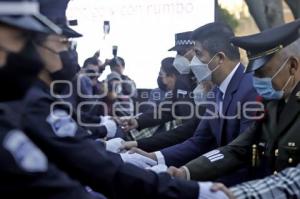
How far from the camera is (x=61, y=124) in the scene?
2467mm

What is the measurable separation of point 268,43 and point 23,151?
6.77ft

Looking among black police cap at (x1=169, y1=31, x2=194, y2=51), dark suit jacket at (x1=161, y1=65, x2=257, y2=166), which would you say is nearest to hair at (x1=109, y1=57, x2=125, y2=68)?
black police cap at (x1=169, y1=31, x2=194, y2=51)

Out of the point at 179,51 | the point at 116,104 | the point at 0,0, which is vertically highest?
the point at 0,0

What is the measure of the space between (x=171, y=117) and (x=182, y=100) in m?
0.48

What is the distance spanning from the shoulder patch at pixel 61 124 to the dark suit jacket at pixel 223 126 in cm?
181

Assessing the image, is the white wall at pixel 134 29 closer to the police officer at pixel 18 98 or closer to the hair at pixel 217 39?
the hair at pixel 217 39

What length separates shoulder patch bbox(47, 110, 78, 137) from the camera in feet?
7.95

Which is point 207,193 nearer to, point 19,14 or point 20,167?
point 20,167

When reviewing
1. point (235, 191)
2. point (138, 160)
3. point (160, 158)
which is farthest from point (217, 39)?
point (235, 191)

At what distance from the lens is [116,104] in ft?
30.4

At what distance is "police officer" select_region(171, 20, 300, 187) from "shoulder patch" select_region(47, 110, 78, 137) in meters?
1.33

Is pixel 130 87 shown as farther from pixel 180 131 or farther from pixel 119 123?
pixel 180 131

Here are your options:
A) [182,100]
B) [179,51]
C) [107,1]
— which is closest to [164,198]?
[182,100]

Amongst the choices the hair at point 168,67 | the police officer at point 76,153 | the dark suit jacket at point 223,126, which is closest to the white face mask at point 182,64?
the hair at point 168,67
